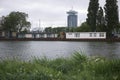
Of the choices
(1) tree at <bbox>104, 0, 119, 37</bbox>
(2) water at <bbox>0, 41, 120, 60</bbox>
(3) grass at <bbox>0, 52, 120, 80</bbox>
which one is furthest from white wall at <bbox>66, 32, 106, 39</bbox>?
(3) grass at <bbox>0, 52, 120, 80</bbox>

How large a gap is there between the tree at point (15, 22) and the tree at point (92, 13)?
34588 mm

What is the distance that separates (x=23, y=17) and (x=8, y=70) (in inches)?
3980

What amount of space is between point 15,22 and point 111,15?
41391 millimetres

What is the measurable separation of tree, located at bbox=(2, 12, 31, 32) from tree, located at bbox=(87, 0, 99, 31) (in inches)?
1362

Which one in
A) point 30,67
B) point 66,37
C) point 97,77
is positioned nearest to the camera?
point 97,77

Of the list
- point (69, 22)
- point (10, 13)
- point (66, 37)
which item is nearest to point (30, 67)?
point (66, 37)

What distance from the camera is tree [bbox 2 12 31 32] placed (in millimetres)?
102688

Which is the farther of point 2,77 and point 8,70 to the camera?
point 8,70

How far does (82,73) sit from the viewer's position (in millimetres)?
8750

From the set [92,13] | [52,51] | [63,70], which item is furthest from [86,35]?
[63,70]

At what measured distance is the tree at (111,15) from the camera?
7269 cm

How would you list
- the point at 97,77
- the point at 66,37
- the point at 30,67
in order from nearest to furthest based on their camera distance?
the point at 97,77 → the point at 30,67 → the point at 66,37

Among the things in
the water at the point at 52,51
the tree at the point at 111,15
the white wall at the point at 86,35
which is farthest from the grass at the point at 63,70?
the white wall at the point at 86,35

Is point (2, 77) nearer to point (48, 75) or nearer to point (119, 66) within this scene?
point (48, 75)
